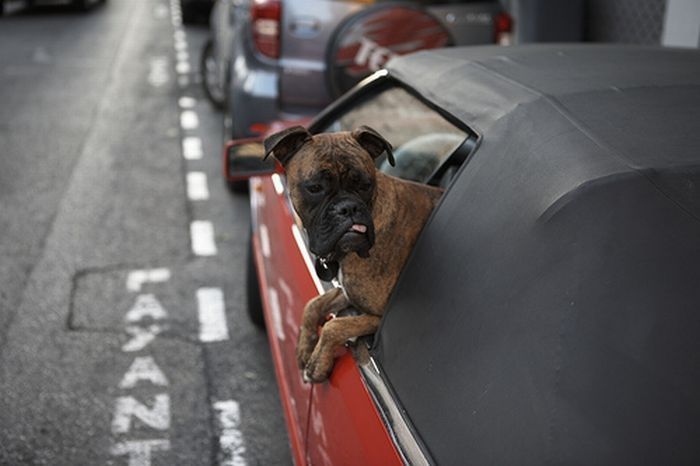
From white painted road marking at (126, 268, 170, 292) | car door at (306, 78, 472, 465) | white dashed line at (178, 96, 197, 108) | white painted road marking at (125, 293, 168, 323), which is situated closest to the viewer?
car door at (306, 78, 472, 465)

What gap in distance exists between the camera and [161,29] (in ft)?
55.8

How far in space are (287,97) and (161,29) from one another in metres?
11.3

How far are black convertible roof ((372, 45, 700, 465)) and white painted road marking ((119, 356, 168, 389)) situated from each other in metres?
2.42

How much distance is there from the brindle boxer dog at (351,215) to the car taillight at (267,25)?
423 centimetres

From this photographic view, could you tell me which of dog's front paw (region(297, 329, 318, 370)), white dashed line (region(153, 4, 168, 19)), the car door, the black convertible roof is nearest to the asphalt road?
dog's front paw (region(297, 329, 318, 370))

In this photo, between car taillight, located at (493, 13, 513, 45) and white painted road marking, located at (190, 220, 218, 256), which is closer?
white painted road marking, located at (190, 220, 218, 256)

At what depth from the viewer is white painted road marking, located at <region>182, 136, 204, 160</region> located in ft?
28.5

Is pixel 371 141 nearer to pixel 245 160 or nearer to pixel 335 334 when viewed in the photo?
pixel 335 334

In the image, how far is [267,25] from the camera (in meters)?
6.65

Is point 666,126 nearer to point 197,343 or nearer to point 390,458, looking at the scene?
point 390,458

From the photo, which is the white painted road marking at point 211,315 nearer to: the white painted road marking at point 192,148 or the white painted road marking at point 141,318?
the white painted road marking at point 141,318

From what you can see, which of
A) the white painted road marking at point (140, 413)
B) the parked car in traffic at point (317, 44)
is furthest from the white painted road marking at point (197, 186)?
the white painted road marking at point (140, 413)

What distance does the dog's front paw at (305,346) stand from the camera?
9.28 ft

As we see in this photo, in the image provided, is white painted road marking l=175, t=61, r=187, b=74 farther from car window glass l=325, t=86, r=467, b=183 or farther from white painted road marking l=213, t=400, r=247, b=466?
white painted road marking l=213, t=400, r=247, b=466
